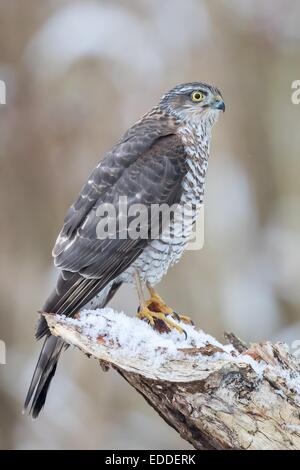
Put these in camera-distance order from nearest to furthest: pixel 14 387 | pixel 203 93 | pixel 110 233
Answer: pixel 110 233
pixel 203 93
pixel 14 387

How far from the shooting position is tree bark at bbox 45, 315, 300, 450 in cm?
329

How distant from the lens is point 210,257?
7684 millimetres

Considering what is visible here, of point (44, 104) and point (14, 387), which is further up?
point (44, 104)

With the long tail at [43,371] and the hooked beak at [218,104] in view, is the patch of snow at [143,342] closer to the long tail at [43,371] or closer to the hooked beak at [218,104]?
the long tail at [43,371]

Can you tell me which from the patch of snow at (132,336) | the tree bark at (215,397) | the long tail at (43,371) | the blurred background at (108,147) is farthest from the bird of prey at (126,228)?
the blurred background at (108,147)

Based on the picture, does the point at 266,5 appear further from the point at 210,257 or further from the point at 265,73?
the point at 210,257

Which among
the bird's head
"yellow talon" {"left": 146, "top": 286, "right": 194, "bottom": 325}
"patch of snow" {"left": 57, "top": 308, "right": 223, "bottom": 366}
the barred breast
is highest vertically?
the bird's head

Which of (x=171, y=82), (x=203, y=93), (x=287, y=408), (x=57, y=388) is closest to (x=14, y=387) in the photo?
(x=57, y=388)

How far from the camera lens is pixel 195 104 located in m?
4.70

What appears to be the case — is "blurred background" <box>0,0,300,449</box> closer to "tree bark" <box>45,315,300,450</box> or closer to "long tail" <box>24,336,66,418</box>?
"long tail" <box>24,336,66,418</box>

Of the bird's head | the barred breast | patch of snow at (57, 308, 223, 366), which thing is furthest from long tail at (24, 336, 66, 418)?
the bird's head

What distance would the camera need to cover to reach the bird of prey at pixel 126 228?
4.11 m

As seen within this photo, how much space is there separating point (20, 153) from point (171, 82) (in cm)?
171

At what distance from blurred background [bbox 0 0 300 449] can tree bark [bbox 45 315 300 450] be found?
391 centimetres
